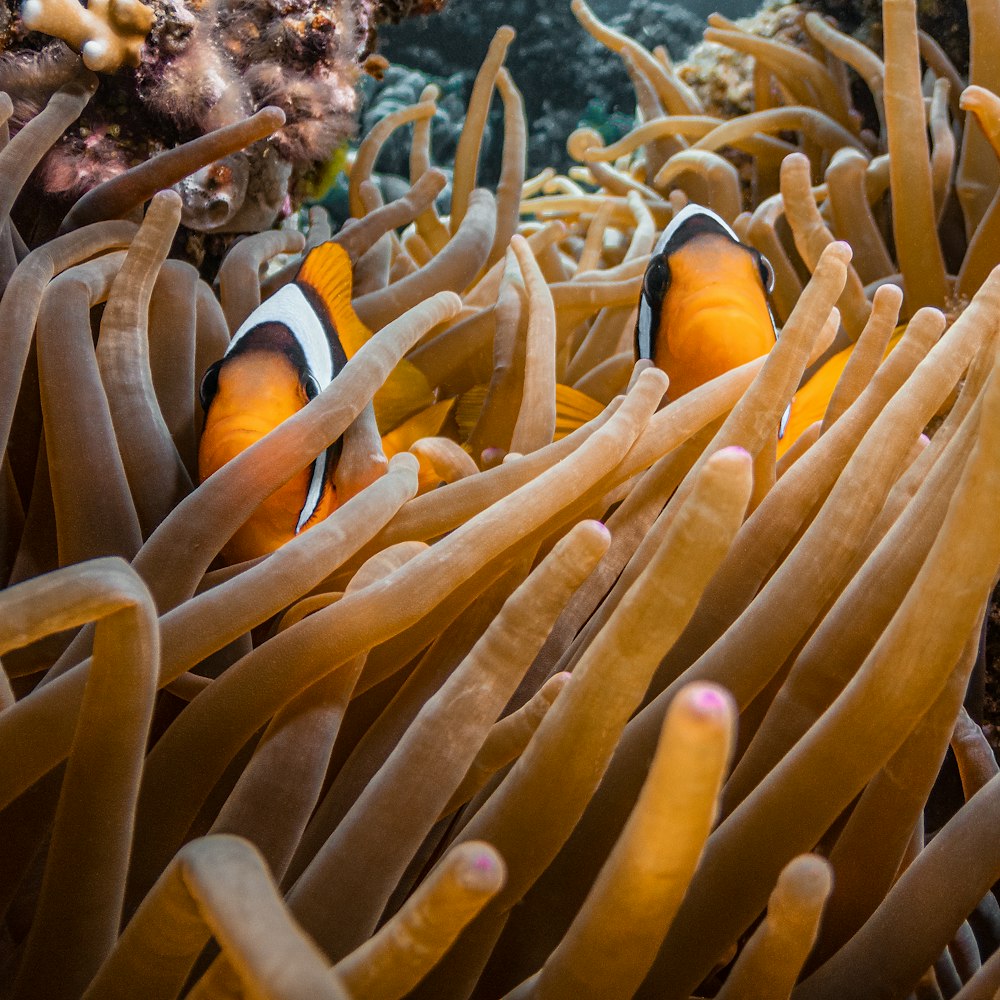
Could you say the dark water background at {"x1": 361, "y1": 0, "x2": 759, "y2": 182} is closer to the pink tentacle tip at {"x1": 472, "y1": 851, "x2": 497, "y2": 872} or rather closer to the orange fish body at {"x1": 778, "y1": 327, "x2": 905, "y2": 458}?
the orange fish body at {"x1": 778, "y1": 327, "x2": 905, "y2": 458}

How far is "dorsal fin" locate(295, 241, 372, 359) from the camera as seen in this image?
3.42 ft

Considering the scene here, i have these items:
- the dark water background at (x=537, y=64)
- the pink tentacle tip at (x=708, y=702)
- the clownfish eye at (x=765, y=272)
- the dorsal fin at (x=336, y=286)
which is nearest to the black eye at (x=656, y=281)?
the clownfish eye at (x=765, y=272)

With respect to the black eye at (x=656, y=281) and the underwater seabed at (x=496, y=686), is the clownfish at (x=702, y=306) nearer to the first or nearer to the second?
the black eye at (x=656, y=281)

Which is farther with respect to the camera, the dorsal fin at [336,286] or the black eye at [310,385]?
the dorsal fin at [336,286]

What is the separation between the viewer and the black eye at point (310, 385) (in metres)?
0.88

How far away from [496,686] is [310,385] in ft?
1.82

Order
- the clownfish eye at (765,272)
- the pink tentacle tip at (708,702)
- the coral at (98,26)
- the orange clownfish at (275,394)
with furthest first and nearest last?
the clownfish eye at (765,272) < the coral at (98,26) < the orange clownfish at (275,394) < the pink tentacle tip at (708,702)

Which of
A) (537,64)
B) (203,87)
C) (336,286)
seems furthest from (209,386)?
(537,64)

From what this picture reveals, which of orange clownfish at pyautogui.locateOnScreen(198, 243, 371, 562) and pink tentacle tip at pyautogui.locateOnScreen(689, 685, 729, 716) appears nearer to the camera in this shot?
pink tentacle tip at pyautogui.locateOnScreen(689, 685, 729, 716)

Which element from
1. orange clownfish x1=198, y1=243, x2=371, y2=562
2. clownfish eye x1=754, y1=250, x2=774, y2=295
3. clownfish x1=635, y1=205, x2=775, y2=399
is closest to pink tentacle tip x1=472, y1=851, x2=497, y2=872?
orange clownfish x1=198, y1=243, x2=371, y2=562

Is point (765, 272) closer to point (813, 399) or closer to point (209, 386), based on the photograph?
point (813, 399)

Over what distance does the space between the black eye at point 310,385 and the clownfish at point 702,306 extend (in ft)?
1.34

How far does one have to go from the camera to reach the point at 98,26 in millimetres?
1043

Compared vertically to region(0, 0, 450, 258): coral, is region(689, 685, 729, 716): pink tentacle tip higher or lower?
lower
